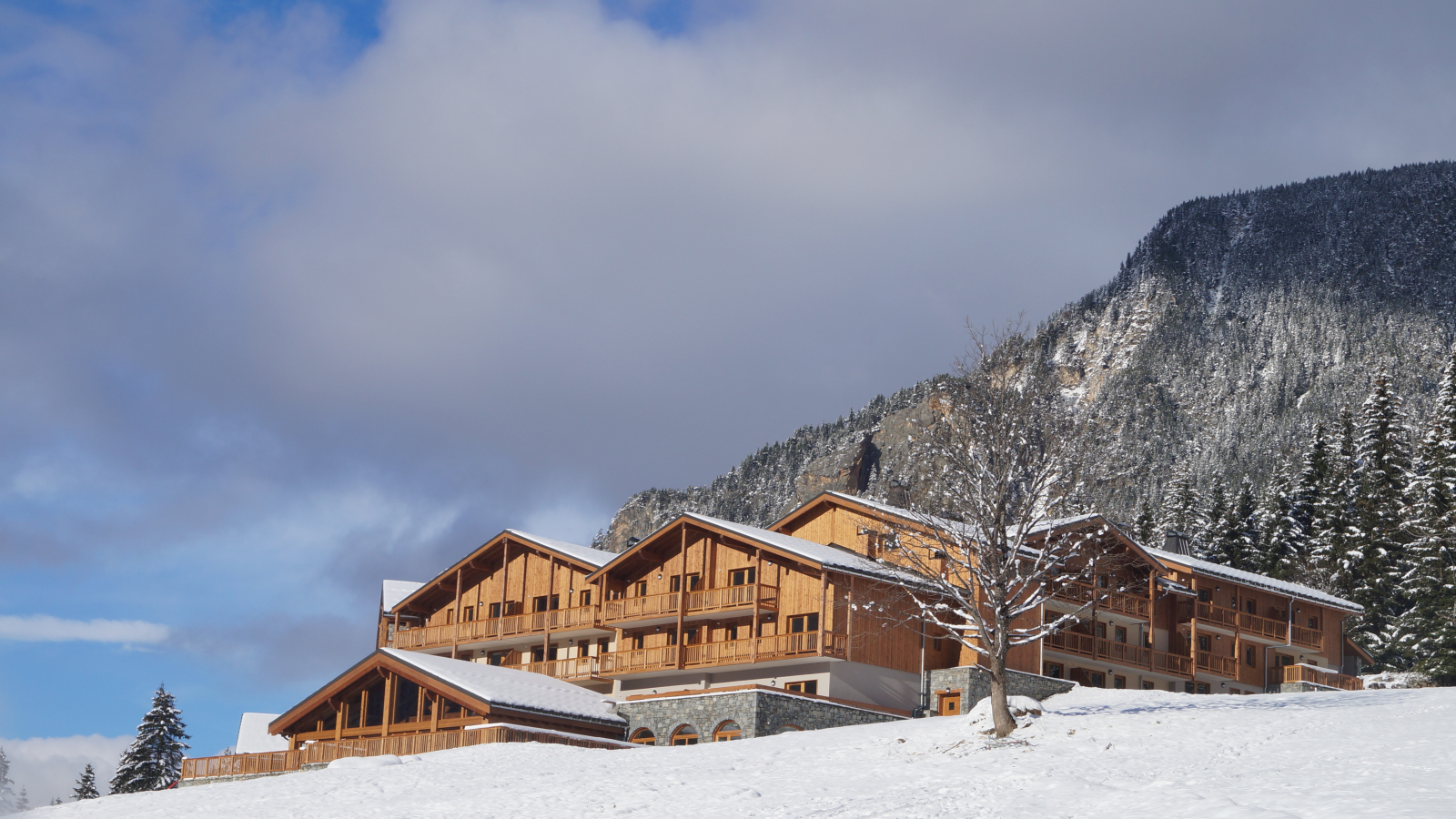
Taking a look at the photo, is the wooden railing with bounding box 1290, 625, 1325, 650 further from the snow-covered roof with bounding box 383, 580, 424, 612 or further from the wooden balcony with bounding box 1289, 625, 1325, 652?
the snow-covered roof with bounding box 383, 580, 424, 612

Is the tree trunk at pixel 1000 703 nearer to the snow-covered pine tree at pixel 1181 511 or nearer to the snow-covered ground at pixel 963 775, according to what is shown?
the snow-covered ground at pixel 963 775

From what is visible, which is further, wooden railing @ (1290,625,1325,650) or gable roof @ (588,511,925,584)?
wooden railing @ (1290,625,1325,650)

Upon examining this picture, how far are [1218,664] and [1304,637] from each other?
6248mm

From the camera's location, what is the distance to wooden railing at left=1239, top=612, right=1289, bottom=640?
60156 millimetres

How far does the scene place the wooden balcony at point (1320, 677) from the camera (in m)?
57.8

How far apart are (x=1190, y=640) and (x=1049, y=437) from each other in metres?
24.0

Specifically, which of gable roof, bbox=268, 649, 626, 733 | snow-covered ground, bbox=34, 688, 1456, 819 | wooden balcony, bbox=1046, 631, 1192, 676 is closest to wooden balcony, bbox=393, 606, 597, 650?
gable roof, bbox=268, 649, 626, 733

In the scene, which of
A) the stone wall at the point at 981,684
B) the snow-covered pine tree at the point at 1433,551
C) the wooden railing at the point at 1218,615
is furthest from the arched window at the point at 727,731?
the snow-covered pine tree at the point at 1433,551

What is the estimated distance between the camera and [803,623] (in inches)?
1940

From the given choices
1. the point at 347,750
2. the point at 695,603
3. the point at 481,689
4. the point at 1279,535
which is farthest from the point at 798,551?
the point at 1279,535

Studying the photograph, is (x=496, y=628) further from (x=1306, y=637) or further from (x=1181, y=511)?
(x=1181, y=511)

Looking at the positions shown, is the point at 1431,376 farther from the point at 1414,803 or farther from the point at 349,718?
the point at 1414,803

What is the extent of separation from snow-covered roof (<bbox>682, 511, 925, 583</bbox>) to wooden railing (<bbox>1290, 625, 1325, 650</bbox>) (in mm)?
22411

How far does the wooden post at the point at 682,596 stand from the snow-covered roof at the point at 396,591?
17.5 metres
